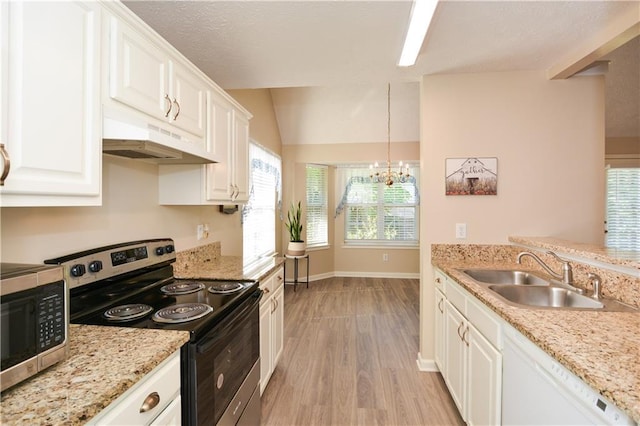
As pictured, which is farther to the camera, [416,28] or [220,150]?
[220,150]

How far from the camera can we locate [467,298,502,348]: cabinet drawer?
1.34 metres

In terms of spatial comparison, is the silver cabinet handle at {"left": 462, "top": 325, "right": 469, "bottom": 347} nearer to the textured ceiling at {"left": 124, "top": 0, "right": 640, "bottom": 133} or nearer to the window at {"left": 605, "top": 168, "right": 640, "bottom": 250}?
the textured ceiling at {"left": 124, "top": 0, "right": 640, "bottom": 133}

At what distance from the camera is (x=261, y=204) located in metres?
3.98

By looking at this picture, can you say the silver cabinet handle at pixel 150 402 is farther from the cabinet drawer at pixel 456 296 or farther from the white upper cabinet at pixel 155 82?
the cabinet drawer at pixel 456 296

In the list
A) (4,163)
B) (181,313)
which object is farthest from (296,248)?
(4,163)

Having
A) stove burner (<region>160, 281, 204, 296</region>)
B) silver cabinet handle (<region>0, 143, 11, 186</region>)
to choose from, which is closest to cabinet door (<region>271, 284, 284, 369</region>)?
stove burner (<region>160, 281, 204, 296</region>)

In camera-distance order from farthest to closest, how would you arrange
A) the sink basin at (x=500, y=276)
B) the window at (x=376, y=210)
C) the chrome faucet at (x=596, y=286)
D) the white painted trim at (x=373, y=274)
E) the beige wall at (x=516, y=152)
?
the window at (x=376, y=210), the white painted trim at (x=373, y=274), the beige wall at (x=516, y=152), the sink basin at (x=500, y=276), the chrome faucet at (x=596, y=286)

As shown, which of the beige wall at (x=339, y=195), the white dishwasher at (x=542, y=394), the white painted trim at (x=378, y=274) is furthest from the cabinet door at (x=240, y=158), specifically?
the white painted trim at (x=378, y=274)

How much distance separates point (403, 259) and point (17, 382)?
5.48 meters

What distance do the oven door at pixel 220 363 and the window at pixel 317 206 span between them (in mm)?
3697

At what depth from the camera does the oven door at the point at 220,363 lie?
107cm

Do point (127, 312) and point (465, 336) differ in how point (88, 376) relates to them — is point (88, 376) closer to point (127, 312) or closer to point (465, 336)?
point (127, 312)

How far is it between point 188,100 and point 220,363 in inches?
55.1

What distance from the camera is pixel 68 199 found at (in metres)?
0.96
